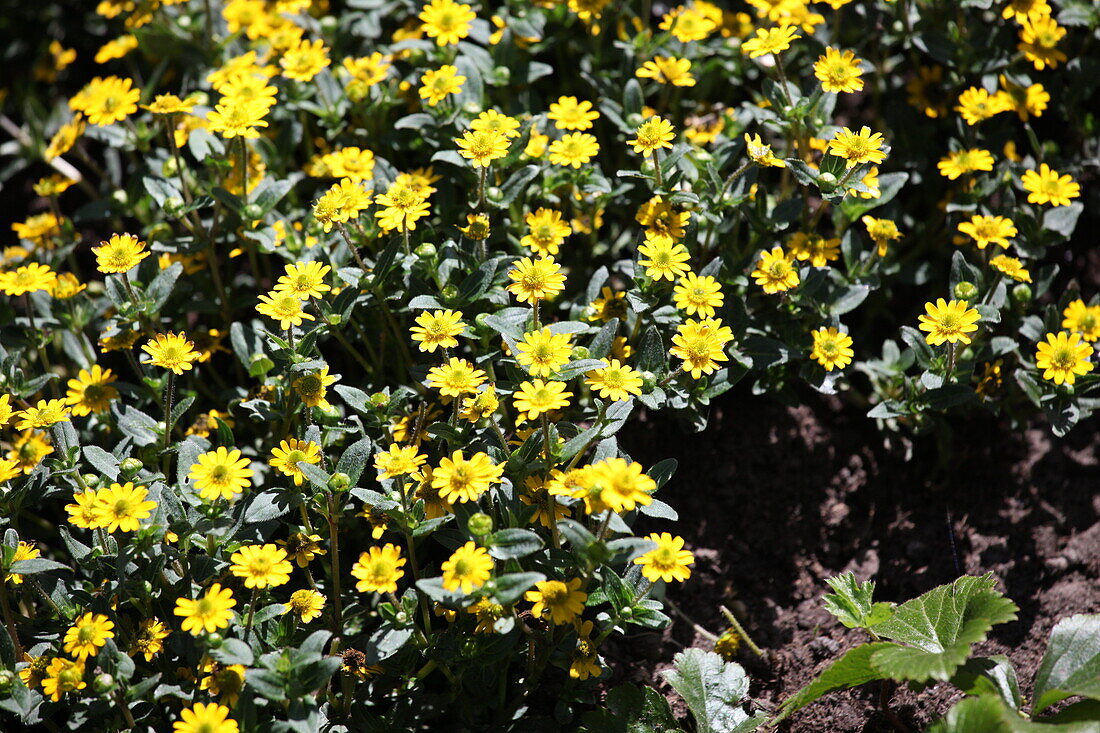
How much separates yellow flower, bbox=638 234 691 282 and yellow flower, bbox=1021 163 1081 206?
1.40 meters

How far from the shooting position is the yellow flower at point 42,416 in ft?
9.89

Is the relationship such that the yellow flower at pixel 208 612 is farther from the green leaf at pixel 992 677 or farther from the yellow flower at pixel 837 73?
the yellow flower at pixel 837 73

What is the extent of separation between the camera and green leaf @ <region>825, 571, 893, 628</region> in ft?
9.61

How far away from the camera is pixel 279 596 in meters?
3.08

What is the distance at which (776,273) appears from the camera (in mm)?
3354

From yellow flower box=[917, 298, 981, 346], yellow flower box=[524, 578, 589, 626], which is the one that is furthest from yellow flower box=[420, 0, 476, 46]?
yellow flower box=[524, 578, 589, 626]

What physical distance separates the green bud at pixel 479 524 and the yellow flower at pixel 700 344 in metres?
0.84

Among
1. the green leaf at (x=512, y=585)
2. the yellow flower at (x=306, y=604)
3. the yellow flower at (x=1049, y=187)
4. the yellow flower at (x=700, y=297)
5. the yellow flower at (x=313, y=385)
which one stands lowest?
the yellow flower at (x=306, y=604)

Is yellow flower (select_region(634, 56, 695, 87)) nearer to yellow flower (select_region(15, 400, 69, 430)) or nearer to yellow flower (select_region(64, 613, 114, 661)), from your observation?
yellow flower (select_region(15, 400, 69, 430))

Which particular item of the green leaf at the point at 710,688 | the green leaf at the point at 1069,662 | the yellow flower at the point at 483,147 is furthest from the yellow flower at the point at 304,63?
the green leaf at the point at 1069,662

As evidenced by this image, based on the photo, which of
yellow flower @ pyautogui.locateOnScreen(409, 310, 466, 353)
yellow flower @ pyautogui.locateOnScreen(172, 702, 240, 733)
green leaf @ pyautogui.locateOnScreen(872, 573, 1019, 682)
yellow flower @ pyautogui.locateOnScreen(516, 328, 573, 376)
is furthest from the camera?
yellow flower @ pyautogui.locateOnScreen(409, 310, 466, 353)

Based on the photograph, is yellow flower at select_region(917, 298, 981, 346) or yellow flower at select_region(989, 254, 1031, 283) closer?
yellow flower at select_region(917, 298, 981, 346)

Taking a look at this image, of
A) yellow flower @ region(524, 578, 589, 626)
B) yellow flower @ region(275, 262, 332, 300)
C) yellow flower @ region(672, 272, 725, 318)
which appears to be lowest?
yellow flower @ region(524, 578, 589, 626)

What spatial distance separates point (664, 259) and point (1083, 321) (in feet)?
5.10
